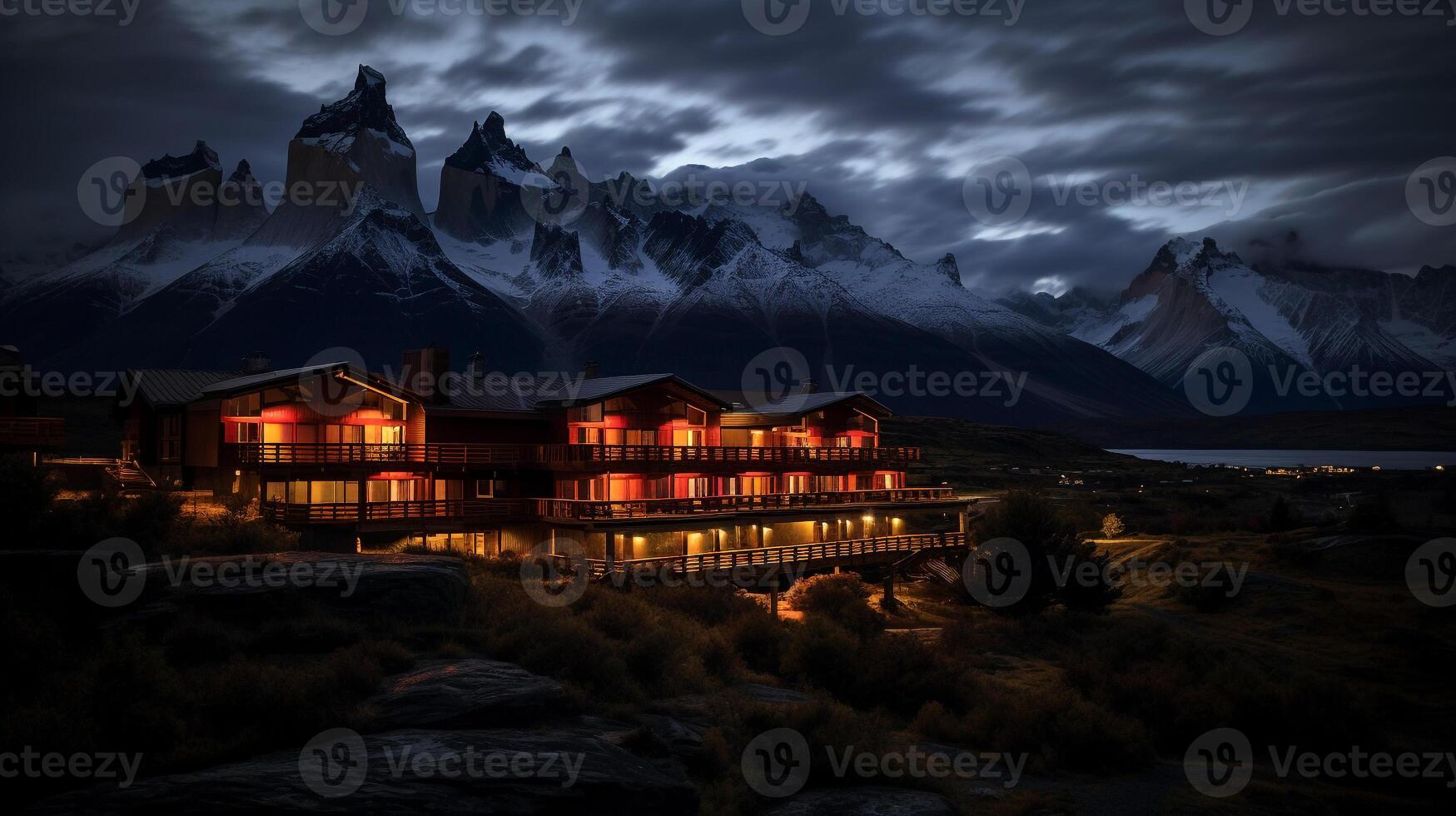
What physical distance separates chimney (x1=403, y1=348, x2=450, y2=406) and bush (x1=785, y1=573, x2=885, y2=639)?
2053 cm

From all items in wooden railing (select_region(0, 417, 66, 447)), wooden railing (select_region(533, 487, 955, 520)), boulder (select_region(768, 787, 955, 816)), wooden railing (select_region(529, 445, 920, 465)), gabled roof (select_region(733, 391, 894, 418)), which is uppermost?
gabled roof (select_region(733, 391, 894, 418))

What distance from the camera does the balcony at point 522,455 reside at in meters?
40.5

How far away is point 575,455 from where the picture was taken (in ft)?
151

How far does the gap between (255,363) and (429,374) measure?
1279 centimetres

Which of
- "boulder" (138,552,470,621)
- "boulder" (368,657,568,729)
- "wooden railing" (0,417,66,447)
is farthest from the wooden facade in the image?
"boulder" (368,657,568,729)

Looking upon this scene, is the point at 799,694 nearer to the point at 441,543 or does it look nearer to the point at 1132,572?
the point at 441,543

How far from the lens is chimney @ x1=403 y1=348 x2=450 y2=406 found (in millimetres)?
46688

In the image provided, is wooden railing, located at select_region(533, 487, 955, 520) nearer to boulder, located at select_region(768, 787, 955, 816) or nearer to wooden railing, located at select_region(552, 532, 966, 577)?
wooden railing, located at select_region(552, 532, 966, 577)

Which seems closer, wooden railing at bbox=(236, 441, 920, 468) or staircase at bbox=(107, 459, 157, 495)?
wooden railing at bbox=(236, 441, 920, 468)

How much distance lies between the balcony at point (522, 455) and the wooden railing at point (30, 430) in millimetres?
8403

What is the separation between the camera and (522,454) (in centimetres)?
4759

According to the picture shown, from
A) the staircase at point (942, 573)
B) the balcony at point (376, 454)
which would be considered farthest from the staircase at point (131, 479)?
the staircase at point (942, 573)

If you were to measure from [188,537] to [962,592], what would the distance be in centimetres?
3487

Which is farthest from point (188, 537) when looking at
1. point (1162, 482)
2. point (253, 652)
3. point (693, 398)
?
point (1162, 482)
